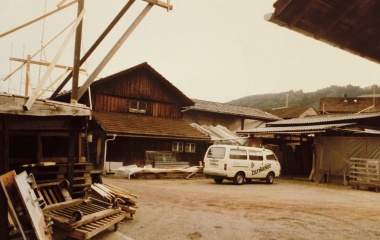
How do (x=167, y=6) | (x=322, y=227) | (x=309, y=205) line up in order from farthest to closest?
(x=309, y=205)
(x=167, y=6)
(x=322, y=227)

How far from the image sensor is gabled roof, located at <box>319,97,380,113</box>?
55.2 meters

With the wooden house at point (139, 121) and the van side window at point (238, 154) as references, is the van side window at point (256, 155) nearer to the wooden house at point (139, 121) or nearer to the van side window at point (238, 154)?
the van side window at point (238, 154)

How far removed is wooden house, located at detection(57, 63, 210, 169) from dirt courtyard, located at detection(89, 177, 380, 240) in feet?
25.7

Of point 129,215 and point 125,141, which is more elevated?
point 125,141

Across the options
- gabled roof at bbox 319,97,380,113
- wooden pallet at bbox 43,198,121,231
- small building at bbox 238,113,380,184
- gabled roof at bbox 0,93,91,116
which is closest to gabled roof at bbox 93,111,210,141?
small building at bbox 238,113,380,184

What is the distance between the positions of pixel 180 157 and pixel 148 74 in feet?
22.7

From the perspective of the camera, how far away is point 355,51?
4.09 meters

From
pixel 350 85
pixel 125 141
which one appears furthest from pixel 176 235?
pixel 350 85

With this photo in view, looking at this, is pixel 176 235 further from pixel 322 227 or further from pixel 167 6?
pixel 167 6

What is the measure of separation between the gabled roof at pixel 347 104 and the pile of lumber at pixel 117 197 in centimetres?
5233

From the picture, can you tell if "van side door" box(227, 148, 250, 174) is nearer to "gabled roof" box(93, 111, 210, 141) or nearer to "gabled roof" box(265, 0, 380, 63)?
"gabled roof" box(93, 111, 210, 141)

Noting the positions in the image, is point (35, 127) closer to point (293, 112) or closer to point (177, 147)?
point (177, 147)

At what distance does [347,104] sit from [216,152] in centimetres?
4725

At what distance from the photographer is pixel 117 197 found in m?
8.99
